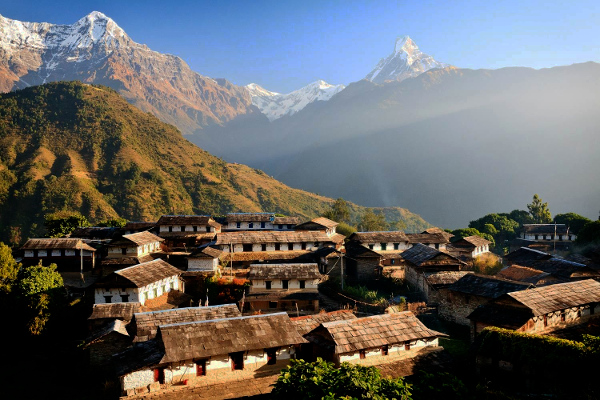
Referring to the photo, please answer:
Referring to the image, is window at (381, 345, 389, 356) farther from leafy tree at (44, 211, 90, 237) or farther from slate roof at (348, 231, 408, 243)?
leafy tree at (44, 211, 90, 237)

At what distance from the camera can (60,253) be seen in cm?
4553

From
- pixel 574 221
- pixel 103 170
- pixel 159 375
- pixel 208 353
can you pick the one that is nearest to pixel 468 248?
pixel 574 221

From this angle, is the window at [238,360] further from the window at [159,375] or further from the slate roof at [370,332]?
the slate roof at [370,332]

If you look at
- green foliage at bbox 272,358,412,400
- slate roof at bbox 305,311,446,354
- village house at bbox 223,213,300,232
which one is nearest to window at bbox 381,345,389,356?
slate roof at bbox 305,311,446,354

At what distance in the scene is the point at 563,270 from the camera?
129 feet

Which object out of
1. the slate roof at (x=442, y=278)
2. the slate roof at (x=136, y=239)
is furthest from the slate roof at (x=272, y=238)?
the slate roof at (x=442, y=278)

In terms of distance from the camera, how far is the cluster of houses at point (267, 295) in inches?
771

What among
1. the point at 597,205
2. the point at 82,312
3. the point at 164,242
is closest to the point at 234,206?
the point at 164,242

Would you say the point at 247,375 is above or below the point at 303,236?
below

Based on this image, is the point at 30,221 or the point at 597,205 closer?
the point at 30,221

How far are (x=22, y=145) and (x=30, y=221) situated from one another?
3199 centimetres

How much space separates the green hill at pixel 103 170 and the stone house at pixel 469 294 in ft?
240

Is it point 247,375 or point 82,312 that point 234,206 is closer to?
point 82,312

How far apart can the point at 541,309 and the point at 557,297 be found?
2.48 metres
